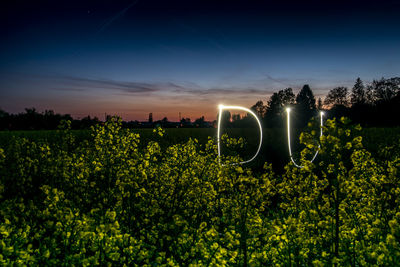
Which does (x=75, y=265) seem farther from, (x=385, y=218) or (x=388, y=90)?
(x=388, y=90)

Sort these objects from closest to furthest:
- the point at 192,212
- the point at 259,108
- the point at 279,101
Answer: the point at 192,212 < the point at 279,101 < the point at 259,108

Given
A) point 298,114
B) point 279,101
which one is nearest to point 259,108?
point 279,101

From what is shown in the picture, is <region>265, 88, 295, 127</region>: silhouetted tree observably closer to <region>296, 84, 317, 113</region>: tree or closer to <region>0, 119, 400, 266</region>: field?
<region>296, 84, 317, 113</region>: tree

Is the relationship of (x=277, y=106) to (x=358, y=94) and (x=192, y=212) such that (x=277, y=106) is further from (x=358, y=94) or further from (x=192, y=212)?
(x=192, y=212)

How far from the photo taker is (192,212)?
5871 mm

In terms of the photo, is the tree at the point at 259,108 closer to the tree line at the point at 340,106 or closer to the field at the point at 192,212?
the tree line at the point at 340,106

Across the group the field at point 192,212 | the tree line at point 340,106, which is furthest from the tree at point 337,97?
the field at point 192,212

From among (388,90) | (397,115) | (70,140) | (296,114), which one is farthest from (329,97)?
(70,140)

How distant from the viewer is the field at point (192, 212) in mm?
3994

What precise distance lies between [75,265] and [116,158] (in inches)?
115

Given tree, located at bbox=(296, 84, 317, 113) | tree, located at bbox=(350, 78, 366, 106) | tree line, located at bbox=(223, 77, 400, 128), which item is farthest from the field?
tree, located at bbox=(350, 78, 366, 106)

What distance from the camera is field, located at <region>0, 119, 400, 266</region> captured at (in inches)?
157

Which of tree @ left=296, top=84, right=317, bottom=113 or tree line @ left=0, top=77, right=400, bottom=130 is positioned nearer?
tree line @ left=0, top=77, right=400, bottom=130

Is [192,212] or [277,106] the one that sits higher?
[277,106]
